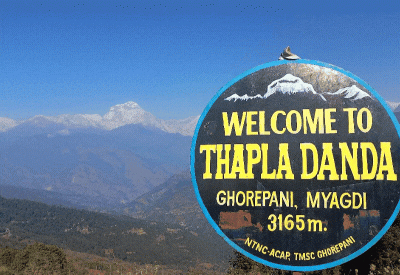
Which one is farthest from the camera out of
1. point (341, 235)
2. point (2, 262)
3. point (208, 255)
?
point (208, 255)

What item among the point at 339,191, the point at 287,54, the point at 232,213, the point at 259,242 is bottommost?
the point at 259,242

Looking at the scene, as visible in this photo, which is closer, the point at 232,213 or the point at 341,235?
the point at 341,235

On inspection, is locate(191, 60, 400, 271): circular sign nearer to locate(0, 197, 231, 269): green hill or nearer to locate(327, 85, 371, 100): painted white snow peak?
locate(327, 85, 371, 100): painted white snow peak

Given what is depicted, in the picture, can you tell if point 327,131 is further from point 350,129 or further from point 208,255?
point 208,255

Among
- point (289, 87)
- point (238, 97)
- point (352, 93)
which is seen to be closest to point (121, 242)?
point (238, 97)

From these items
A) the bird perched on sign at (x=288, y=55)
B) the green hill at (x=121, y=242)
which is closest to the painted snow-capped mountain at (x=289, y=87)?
the bird perched on sign at (x=288, y=55)

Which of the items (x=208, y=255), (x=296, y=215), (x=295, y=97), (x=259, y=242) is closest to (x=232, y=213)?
(x=259, y=242)

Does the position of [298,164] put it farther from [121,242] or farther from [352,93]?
[121,242]

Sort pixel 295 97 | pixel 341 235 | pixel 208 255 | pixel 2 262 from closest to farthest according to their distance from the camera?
pixel 341 235
pixel 295 97
pixel 2 262
pixel 208 255
